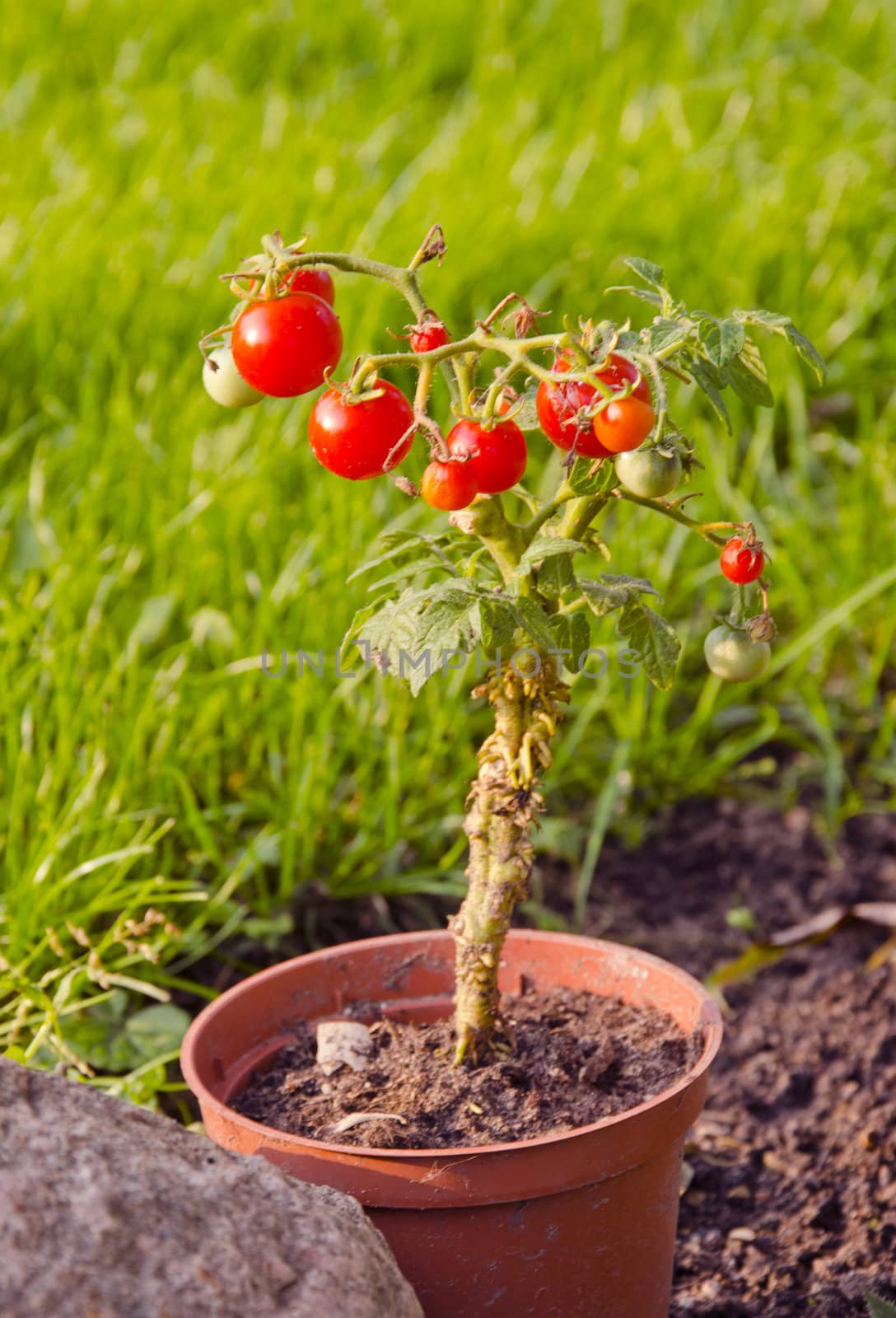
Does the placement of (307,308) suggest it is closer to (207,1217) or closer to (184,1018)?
(207,1217)

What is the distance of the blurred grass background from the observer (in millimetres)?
2090

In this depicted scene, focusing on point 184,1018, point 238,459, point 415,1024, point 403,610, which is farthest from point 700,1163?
point 238,459

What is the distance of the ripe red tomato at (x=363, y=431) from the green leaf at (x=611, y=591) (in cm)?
21

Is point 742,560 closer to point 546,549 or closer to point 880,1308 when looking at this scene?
→ point 546,549

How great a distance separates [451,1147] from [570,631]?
1.52 ft

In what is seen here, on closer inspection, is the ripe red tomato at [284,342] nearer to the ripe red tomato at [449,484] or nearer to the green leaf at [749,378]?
the ripe red tomato at [449,484]

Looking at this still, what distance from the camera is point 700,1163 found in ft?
6.18

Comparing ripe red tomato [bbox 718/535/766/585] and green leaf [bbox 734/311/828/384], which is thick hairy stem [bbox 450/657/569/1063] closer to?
ripe red tomato [bbox 718/535/766/585]

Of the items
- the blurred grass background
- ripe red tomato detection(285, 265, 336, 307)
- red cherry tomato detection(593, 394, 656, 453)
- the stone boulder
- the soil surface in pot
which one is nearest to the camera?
the stone boulder

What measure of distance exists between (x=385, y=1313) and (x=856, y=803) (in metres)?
1.60

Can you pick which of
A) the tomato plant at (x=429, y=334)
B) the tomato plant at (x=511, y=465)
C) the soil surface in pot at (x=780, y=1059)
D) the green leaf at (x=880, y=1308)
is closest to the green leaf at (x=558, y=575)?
the tomato plant at (x=511, y=465)

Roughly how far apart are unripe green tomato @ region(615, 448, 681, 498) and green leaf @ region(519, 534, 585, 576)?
9 centimetres

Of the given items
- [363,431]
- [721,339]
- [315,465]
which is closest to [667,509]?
[721,339]

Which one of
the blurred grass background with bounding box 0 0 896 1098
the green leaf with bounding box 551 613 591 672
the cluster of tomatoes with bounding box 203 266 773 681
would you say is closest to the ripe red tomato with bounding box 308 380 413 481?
the cluster of tomatoes with bounding box 203 266 773 681
